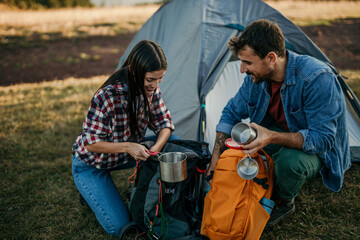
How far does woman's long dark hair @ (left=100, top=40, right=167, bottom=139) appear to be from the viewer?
2.08 m

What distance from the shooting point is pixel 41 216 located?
8.15ft

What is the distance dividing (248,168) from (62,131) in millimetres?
3065

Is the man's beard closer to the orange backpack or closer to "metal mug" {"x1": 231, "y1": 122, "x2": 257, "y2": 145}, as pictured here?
"metal mug" {"x1": 231, "y1": 122, "x2": 257, "y2": 145}

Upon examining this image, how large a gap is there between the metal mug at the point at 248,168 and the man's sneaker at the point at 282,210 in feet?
1.74

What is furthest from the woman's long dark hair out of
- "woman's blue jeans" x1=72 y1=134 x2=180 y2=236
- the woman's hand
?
"woman's blue jeans" x1=72 y1=134 x2=180 y2=236

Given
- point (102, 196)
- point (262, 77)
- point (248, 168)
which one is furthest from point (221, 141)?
point (102, 196)

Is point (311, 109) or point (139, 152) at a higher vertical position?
point (311, 109)

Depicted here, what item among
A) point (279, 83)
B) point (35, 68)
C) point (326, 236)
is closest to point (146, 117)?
point (279, 83)

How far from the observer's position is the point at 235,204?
185 centimetres

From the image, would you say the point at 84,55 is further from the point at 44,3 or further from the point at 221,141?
the point at 44,3

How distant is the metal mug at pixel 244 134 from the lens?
1.82 metres

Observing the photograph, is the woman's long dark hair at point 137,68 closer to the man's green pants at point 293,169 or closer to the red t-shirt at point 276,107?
the red t-shirt at point 276,107

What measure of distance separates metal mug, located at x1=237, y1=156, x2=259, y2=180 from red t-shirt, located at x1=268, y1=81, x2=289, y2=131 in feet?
2.18

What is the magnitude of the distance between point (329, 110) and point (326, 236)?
0.92 m
